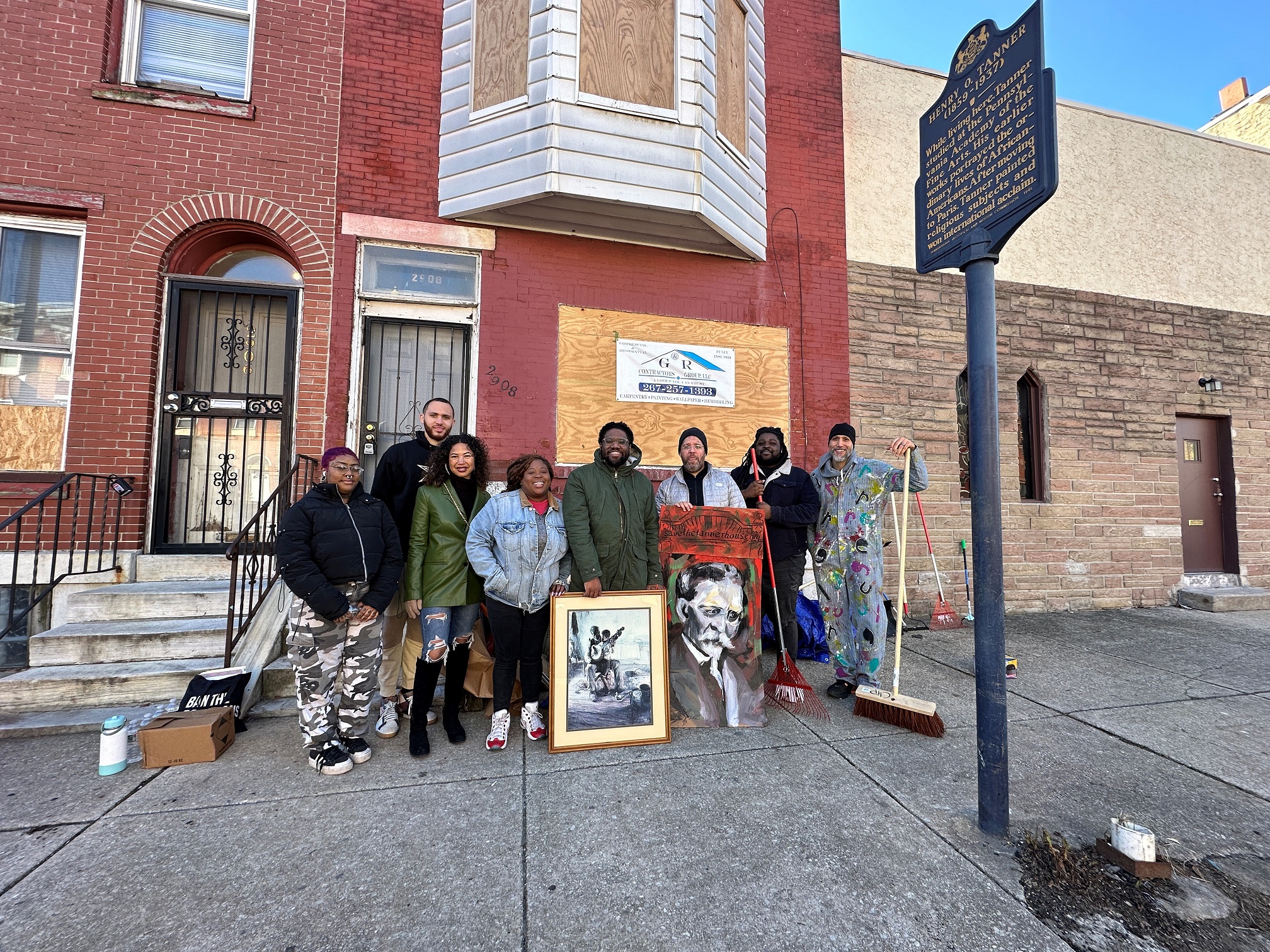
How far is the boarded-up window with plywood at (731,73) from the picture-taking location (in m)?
6.11

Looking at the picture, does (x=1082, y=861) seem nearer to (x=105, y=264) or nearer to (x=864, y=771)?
(x=864, y=771)

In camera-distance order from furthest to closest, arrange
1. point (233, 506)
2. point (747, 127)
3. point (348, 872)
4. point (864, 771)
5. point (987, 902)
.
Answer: point (747, 127) → point (233, 506) → point (864, 771) → point (348, 872) → point (987, 902)

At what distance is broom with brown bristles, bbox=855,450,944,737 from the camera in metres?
3.45

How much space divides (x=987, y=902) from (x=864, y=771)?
0.96 metres

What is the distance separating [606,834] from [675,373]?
481 centimetres

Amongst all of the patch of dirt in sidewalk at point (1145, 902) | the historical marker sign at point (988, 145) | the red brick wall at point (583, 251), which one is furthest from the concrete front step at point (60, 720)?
the historical marker sign at point (988, 145)

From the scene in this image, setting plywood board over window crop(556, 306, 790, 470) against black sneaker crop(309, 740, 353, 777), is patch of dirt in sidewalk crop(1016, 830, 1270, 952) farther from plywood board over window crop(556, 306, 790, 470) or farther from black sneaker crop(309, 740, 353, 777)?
plywood board over window crop(556, 306, 790, 470)

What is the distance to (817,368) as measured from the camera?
22.4 ft

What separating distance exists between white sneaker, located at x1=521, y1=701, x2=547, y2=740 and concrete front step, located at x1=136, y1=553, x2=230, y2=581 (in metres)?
A: 3.39

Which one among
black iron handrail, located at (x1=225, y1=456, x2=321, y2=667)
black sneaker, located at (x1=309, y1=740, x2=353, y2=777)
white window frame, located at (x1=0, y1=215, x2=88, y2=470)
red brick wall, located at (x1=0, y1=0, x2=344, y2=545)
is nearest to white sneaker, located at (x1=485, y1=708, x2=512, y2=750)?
black sneaker, located at (x1=309, y1=740, x2=353, y2=777)

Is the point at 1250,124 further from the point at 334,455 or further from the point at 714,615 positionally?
the point at 334,455

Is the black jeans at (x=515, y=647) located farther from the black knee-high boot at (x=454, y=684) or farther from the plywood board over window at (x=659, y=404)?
the plywood board over window at (x=659, y=404)

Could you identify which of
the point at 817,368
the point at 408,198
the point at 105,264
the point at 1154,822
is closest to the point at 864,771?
the point at 1154,822

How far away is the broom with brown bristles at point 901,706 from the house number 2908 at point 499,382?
393 cm
